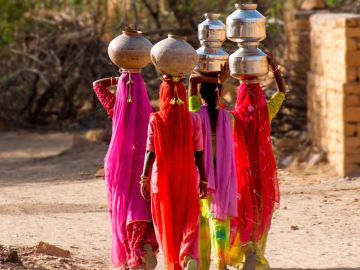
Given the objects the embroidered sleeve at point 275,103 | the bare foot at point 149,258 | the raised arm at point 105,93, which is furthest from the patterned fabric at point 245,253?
the raised arm at point 105,93

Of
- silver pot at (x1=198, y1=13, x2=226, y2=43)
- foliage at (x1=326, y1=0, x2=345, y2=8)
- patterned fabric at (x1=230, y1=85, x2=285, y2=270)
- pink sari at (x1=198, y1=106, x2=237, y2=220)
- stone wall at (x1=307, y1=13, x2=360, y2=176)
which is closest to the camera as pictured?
pink sari at (x1=198, y1=106, x2=237, y2=220)

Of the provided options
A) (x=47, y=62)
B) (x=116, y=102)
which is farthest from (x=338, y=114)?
(x=47, y=62)

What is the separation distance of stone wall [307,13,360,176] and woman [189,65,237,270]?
455 cm

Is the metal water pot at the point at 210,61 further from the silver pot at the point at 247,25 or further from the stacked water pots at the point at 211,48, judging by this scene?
the silver pot at the point at 247,25

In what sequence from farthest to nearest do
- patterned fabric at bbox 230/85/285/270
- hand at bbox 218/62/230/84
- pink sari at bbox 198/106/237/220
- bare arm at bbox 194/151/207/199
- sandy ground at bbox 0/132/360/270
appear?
sandy ground at bbox 0/132/360/270 → patterned fabric at bbox 230/85/285/270 → hand at bbox 218/62/230/84 → pink sari at bbox 198/106/237/220 → bare arm at bbox 194/151/207/199

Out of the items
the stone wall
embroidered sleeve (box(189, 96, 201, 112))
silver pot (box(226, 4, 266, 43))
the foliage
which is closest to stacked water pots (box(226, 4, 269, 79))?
silver pot (box(226, 4, 266, 43))

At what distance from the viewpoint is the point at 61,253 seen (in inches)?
288

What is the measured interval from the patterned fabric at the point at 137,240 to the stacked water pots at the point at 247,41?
1095 mm

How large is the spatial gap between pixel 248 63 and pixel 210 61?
0.27 metres

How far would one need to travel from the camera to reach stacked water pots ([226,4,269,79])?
21.9 ft

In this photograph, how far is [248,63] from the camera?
6.65m

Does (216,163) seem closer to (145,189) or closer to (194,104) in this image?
(194,104)

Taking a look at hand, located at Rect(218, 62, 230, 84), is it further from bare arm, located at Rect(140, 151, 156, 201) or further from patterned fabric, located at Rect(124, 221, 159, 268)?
patterned fabric, located at Rect(124, 221, 159, 268)

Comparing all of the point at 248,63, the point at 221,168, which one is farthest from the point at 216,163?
the point at 248,63
